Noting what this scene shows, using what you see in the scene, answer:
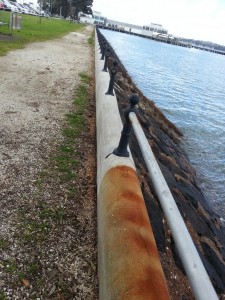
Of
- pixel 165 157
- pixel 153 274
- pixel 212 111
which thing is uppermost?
pixel 153 274

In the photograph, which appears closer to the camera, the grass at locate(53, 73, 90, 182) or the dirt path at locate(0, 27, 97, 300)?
the dirt path at locate(0, 27, 97, 300)

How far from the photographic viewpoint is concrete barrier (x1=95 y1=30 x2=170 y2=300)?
8.14 feet

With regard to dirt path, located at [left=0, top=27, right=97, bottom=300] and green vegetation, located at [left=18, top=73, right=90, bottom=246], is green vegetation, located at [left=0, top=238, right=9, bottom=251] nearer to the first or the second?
dirt path, located at [left=0, top=27, right=97, bottom=300]

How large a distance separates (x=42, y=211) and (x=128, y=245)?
1.62 m

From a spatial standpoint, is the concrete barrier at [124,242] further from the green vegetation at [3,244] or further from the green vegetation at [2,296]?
the green vegetation at [3,244]

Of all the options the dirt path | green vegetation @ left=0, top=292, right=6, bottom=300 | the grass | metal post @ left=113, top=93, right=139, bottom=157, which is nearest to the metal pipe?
metal post @ left=113, top=93, right=139, bottom=157

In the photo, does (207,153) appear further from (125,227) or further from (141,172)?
(125,227)

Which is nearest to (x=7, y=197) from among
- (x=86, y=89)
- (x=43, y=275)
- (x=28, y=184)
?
(x=28, y=184)

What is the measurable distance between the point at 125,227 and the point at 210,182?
7.81 m

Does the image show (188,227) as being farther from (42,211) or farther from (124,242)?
(124,242)

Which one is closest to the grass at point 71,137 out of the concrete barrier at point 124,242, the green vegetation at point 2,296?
the concrete barrier at point 124,242

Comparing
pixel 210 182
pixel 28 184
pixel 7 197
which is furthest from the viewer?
pixel 210 182

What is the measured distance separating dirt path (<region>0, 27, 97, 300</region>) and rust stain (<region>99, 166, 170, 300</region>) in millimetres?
477

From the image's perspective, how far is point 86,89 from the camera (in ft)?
36.6
